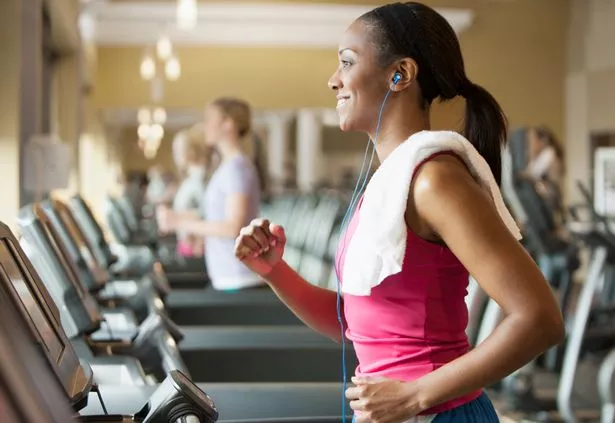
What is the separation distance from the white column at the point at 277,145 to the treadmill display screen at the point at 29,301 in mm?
A: 16838

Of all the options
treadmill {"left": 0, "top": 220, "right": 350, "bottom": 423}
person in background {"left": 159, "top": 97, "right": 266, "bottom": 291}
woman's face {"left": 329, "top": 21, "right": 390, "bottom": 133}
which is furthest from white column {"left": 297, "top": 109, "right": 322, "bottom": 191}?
woman's face {"left": 329, "top": 21, "right": 390, "bottom": 133}

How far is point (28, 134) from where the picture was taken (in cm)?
414

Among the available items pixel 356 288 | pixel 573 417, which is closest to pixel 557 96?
pixel 573 417

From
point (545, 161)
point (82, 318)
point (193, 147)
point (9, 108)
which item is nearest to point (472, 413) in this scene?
point (82, 318)

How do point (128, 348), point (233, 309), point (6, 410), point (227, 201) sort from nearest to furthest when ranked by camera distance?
point (6, 410)
point (128, 348)
point (227, 201)
point (233, 309)

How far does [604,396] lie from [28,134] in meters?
2.38

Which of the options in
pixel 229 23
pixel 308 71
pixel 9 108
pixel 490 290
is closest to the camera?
pixel 490 290

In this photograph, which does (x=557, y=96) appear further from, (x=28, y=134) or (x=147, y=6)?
(x=28, y=134)

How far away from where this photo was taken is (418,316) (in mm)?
1384

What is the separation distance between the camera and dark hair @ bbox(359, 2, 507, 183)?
4.74ft

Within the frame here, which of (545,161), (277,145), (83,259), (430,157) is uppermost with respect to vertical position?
(430,157)

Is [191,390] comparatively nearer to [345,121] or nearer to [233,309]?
[345,121]

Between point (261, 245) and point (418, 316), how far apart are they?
0.29 m

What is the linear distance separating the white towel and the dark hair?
0.36 feet
